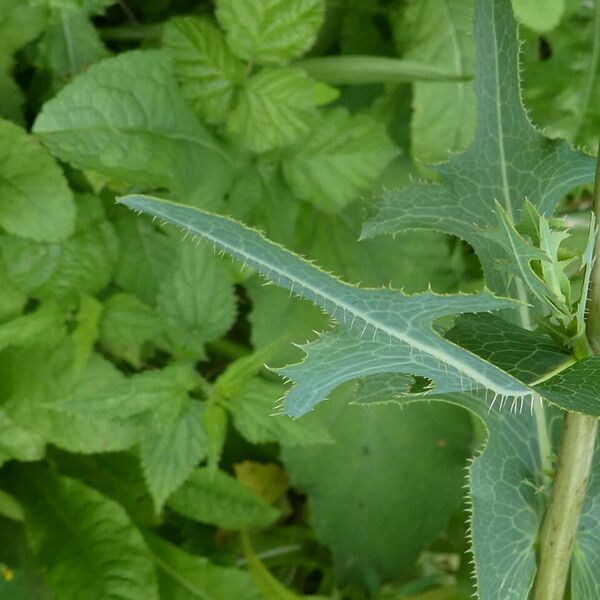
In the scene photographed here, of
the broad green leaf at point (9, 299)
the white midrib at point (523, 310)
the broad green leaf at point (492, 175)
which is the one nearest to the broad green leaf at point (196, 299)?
the broad green leaf at point (9, 299)

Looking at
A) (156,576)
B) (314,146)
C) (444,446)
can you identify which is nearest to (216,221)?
(314,146)

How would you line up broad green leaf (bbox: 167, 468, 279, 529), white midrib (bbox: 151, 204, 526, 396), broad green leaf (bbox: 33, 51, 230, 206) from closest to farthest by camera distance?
white midrib (bbox: 151, 204, 526, 396) → broad green leaf (bbox: 33, 51, 230, 206) → broad green leaf (bbox: 167, 468, 279, 529)

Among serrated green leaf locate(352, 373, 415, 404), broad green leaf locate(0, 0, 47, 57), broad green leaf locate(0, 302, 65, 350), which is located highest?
broad green leaf locate(0, 0, 47, 57)

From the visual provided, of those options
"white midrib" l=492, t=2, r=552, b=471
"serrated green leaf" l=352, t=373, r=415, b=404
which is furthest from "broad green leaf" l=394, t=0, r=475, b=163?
"serrated green leaf" l=352, t=373, r=415, b=404

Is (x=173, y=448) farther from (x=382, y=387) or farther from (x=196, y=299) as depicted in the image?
(x=382, y=387)

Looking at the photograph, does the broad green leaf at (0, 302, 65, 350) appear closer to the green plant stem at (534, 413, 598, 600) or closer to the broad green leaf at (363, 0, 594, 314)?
the broad green leaf at (363, 0, 594, 314)

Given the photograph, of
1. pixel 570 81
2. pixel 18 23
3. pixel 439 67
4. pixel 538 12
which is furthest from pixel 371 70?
pixel 18 23

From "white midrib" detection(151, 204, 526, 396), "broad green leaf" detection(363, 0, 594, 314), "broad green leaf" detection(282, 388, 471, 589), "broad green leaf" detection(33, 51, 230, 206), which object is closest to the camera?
"white midrib" detection(151, 204, 526, 396)
